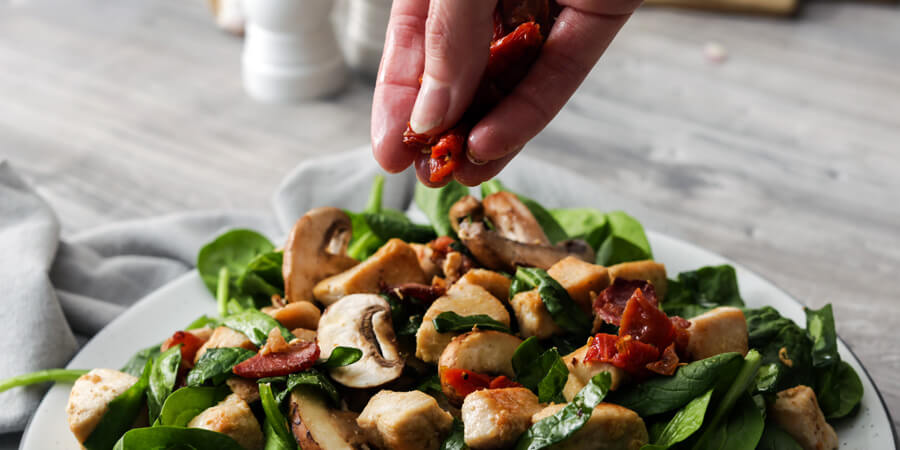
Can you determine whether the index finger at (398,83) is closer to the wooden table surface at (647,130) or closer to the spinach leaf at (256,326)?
the spinach leaf at (256,326)

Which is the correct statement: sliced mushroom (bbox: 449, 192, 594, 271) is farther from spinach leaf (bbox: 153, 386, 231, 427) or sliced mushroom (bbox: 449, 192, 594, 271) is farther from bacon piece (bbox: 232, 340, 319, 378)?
spinach leaf (bbox: 153, 386, 231, 427)

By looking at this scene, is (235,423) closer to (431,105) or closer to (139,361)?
(139,361)

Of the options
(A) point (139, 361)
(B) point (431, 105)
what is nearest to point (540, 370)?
(B) point (431, 105)

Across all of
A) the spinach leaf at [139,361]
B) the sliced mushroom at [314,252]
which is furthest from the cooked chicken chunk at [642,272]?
the spinach leaf at [139,361]

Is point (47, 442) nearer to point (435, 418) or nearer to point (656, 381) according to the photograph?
point (435, 418)

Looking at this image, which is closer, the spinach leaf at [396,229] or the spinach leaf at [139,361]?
the spinach leaf at [139,361]
